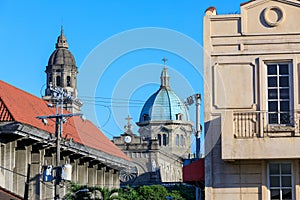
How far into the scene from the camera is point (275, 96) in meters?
22.4

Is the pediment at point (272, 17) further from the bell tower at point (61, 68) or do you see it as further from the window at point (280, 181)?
the bell tower at point (61, 68)

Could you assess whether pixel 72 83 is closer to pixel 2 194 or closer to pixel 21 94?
pixel 21 94

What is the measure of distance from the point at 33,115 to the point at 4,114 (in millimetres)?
4689

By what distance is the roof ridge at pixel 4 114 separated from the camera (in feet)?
108

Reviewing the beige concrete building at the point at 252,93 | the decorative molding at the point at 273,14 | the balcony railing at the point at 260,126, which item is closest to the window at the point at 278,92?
the beige concrete building at the point at 252,93

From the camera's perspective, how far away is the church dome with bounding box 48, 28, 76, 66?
12781 cm

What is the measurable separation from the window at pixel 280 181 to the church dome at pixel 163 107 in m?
115

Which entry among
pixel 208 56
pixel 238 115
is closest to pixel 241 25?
pixel 208 56

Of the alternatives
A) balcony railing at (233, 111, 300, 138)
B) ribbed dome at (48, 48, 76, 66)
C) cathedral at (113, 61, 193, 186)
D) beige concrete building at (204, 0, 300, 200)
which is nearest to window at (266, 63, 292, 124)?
beige concrete building at (204, 0, 300, 200)

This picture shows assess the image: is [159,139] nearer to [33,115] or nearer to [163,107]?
[163,107]

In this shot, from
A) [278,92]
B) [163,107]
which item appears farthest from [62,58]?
[278,92]

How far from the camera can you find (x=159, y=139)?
153875mm

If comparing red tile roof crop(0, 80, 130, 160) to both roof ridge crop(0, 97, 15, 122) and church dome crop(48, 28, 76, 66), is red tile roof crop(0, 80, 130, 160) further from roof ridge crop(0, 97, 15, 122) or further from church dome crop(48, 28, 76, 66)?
church dome crop(48, 28, 76, 66)

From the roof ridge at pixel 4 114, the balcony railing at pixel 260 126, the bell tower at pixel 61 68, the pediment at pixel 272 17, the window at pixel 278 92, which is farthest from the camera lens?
the bell tower at pixel 61 68
